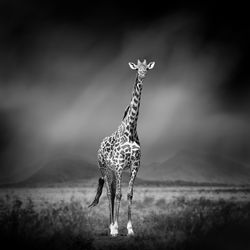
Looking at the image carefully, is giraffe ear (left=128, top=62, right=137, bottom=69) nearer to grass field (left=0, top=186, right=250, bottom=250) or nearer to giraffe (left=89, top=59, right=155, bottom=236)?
giraffe (left=89, top=59, right=155, bottom=236)

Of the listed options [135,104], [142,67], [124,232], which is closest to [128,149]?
[135,104]

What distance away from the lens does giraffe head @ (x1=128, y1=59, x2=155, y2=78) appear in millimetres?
12094

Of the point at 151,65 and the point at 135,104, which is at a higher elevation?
the point at 151,65

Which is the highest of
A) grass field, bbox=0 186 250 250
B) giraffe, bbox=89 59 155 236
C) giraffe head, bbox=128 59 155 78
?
giraffe head, bbox=128 59 155 78

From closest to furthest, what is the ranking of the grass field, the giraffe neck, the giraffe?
the grass field, the giraffe, the giraffe neck

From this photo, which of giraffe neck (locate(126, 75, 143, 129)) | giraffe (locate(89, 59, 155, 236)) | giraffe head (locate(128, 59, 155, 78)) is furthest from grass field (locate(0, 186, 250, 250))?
giraffe head (locate(128, 59, 155, 78))

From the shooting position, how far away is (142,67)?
1212 cm

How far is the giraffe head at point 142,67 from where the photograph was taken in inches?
476

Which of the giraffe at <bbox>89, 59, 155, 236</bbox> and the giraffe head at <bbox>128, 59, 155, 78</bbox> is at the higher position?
the giraffe head at <bbox>128, 59, 155, 78</bbox>

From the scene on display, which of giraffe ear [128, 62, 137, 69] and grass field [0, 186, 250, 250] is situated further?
giraffe ear [128, 62, 137, 69]

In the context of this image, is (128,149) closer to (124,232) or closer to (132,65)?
(132,65)

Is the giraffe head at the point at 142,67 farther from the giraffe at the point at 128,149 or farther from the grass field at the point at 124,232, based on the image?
the grass field at the point at 124,232

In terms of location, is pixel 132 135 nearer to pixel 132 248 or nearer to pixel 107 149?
pixel 107 149

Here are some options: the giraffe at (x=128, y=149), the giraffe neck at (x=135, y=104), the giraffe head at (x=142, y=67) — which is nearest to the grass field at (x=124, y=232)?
the giraffe at (x=128, y=149)
